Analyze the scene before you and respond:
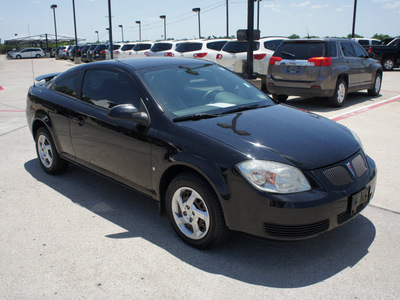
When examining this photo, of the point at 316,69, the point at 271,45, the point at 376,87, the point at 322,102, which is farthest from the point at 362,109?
the point at 271,45

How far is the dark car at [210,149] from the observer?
3.01 m

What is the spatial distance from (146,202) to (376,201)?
255 centimetres

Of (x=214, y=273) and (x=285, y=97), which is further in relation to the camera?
(x=285, y=97)

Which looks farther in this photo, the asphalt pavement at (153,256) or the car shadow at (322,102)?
the car shadow at (322,102)

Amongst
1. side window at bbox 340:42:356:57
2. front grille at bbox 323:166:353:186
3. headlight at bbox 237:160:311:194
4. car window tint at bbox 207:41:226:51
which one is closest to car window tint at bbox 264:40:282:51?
side window at bbox 340:42:356:57

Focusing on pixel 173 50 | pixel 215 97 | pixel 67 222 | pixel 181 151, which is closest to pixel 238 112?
pixel 215 97

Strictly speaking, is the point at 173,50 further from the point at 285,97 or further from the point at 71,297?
the point at 71,297

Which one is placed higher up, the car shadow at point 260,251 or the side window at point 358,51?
the side window at point 358,51

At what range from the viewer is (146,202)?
458cm

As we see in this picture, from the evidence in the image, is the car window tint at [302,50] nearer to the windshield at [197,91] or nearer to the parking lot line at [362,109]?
the parking lot line at [362,109]

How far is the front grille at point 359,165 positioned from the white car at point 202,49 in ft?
39.4

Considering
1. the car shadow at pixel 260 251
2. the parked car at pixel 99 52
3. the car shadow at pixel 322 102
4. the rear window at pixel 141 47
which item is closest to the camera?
the car shadow at pixel 260 251

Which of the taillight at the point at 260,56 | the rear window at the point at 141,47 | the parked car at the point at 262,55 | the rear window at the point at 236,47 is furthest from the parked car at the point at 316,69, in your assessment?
the rear window at the point at 141,47

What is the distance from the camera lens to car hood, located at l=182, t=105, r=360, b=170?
10.4 ft
